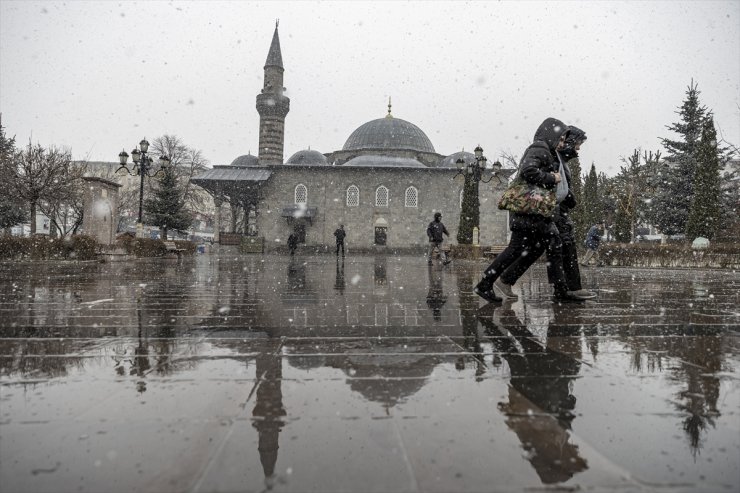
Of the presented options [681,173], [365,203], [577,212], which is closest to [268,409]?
[681,173]

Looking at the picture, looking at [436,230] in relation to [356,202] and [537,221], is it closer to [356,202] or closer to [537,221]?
[537,221]

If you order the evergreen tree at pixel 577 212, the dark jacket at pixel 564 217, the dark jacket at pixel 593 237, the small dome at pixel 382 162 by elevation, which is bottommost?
the dark jacket at pixel 564 217

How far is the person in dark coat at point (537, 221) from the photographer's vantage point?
5.00m

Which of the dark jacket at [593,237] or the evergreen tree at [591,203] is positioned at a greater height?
the evergreen tree at [591,203]

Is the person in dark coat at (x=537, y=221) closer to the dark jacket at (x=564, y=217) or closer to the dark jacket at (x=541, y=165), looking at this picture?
the dark jacket at (x=541, y=165)

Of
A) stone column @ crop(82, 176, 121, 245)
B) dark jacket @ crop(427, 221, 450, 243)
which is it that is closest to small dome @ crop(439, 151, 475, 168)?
dark jacket @ crop(427, 221, 450, 243)

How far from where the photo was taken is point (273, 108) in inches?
1725

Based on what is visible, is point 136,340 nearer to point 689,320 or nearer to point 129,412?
point 129,412

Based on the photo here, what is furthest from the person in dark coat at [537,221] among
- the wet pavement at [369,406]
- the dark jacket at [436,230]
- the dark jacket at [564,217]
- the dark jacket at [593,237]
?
the dark jacket at [593,237]

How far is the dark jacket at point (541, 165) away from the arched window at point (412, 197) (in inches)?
1475

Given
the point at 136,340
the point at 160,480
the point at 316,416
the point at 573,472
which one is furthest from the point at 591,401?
the point at 136,340

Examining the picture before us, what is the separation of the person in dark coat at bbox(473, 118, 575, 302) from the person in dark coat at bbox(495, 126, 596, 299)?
6cm

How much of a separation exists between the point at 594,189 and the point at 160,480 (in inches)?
1721

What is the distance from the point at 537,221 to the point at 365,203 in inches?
1487
